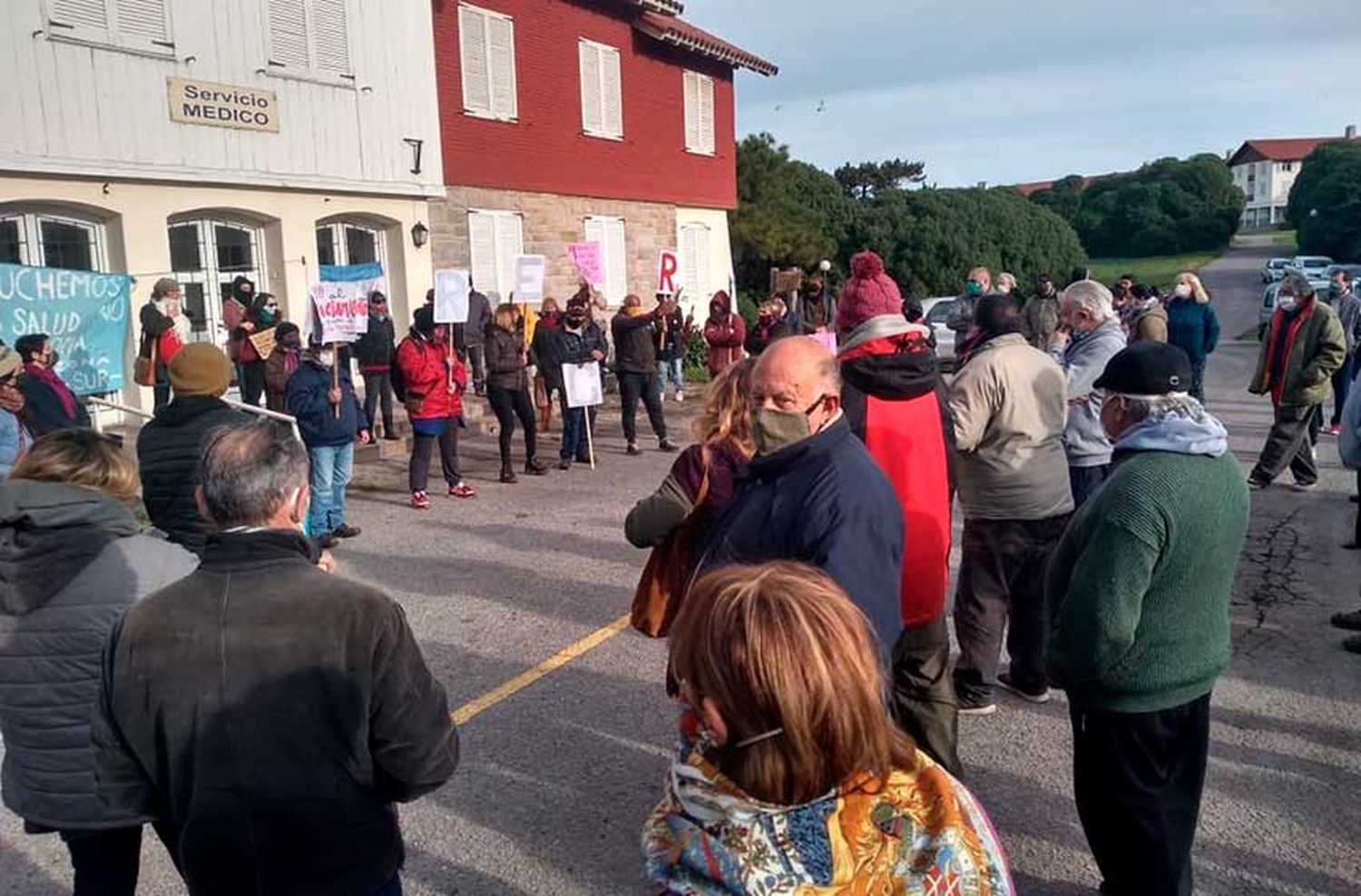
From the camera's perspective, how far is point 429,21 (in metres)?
16.2

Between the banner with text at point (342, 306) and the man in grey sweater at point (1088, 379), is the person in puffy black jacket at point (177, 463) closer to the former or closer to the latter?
the man in grey sweater at point (1088, 379)

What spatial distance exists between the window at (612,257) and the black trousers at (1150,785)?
59.9ft

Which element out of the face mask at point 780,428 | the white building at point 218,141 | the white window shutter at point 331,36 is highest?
the white window shutter at point 331,36

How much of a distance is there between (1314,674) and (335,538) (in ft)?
22.2

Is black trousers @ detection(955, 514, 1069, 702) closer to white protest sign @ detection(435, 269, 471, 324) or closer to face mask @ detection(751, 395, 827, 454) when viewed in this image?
face mask @ detection(751, 395, 827, 454)

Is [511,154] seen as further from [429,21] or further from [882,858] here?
[882,858]

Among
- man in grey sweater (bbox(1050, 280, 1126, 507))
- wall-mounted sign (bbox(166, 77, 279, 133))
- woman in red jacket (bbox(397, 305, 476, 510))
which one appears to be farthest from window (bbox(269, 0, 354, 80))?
man in grey sweater (bbox(1050, 280, 1126, 507))

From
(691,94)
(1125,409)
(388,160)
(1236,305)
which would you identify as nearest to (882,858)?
(1125,409)

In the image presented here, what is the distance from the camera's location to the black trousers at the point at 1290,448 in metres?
8.87

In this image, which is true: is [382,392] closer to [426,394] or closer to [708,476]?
[426,394]

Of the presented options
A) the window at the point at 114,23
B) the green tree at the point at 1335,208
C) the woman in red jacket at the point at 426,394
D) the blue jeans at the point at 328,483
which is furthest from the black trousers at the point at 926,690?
the green tree at the point at 1335,208

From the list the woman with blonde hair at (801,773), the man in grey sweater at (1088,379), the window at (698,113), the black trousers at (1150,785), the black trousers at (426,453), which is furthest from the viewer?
the window at (698,113)

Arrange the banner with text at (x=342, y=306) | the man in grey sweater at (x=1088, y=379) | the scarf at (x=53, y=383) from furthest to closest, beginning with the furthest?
the banner with text at (x=342, y=306)
the scarf at (x=53, y=383)
the man in grey sweater at (x=1088, y=379)

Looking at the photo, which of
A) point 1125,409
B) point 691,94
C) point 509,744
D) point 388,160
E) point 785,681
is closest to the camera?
point 785,681
